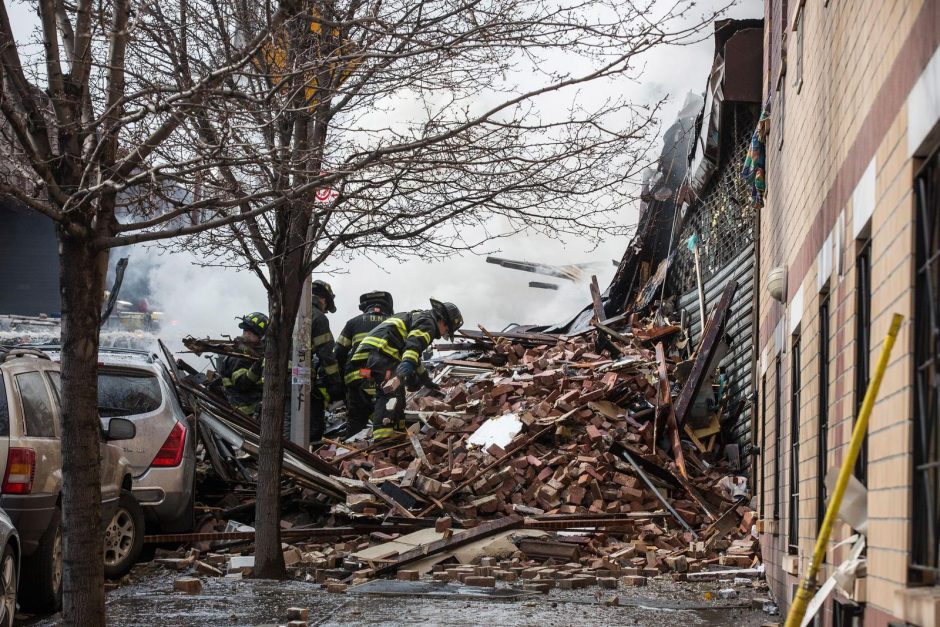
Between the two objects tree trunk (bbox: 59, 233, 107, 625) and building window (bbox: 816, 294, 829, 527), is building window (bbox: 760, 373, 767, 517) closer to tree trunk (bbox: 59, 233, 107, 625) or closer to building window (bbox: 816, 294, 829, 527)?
building window (bbox: 816, 294, 829, 527)

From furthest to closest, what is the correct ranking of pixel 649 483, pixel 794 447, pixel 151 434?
pixel 649 483, pixel 151 434, pixel 794 447

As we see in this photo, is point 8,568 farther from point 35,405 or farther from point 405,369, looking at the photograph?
point 405,369

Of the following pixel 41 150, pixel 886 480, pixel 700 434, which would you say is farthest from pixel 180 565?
pixel 886 480

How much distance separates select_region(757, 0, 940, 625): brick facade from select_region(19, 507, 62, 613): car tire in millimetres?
5059

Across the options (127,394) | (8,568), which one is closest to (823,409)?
(8,568)

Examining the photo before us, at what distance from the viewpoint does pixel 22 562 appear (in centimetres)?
791

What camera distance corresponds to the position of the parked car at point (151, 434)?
11.2 meters

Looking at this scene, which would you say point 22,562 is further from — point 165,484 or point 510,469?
point 510,469

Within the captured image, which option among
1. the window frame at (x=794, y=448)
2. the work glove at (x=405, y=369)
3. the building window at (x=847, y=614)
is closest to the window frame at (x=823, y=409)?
the building window at (x=847, y=614)

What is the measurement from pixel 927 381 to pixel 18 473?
6.00 m

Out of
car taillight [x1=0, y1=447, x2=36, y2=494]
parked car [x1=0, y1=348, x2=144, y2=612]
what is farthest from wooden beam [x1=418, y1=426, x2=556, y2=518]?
car taillight [x1=0, y1=447, x2=36, y2=494]

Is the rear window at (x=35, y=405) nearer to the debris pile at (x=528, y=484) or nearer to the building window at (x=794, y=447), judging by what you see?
Answer: the debris pile at (x=528, y=484)

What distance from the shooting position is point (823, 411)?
6.77 metres

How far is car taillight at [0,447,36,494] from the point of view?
7648mm
